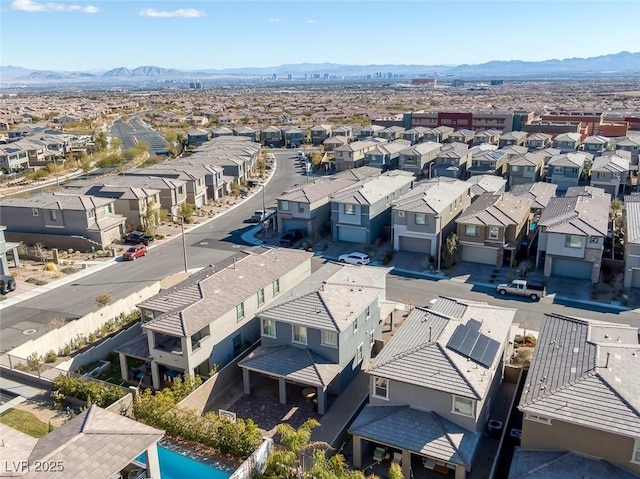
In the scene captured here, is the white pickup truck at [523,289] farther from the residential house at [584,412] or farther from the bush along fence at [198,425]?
the bush along fence at [198,425]

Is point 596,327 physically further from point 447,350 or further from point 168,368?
point 168,368

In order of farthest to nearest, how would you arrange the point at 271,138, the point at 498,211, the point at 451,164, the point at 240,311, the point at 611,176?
the point at 271,138, the point at 451,164, the point at 611,176, the point at 498,211, the point at 240,311

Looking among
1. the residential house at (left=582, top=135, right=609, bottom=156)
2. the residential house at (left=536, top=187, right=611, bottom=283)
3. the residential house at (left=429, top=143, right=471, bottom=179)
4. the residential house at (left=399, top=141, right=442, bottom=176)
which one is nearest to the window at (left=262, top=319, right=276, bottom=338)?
the residential house at (left=536, top=187, right=611, bottom=283)

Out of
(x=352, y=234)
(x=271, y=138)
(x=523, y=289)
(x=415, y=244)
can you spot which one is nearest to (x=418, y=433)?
(x=523, y=289)

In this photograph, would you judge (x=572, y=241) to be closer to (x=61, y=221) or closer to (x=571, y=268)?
(x=571, y=268)

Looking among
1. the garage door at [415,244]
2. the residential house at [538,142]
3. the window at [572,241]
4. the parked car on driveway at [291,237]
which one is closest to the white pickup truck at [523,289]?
the window at [572,241]

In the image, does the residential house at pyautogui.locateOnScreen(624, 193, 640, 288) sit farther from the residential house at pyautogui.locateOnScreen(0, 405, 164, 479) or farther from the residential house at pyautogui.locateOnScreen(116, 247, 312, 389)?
the residential house at pyautogui.locateOnScreen(0, 405, 164, 479)
